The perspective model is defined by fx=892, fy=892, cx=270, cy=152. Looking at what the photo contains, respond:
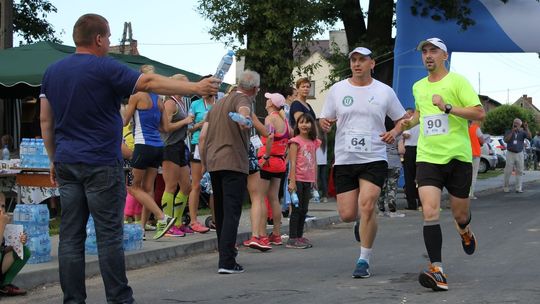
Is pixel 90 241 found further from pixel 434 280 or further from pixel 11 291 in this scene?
pixel 434 280

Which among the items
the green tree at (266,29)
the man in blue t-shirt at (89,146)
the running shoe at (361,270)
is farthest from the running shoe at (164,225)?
the green tree at (266,29)

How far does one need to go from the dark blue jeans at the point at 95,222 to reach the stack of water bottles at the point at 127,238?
3027 mm

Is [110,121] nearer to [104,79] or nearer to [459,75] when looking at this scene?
[104,79]

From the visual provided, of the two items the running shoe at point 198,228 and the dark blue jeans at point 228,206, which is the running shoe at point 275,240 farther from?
the dark blue jeans at point 228,206

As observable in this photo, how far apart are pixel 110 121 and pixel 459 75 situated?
3244mm

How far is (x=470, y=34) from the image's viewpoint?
19.2 metres

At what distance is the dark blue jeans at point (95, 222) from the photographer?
5.74 meters

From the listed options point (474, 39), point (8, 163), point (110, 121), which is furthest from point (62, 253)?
point (474, 39)

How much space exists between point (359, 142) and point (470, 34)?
12.1m

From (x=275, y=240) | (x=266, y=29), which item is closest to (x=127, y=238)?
(x=275, y=240)

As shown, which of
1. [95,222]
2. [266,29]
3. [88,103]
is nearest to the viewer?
[88,103]

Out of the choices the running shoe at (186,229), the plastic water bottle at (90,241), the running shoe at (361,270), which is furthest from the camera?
the running shoe at (186,229)

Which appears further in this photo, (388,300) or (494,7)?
(494,7)

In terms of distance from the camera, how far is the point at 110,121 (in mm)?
5762
